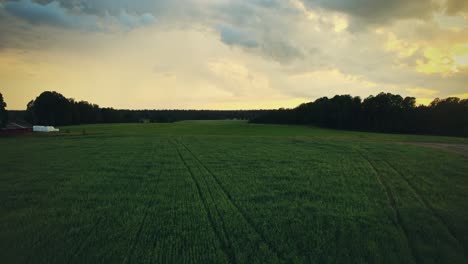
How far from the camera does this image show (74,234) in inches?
272

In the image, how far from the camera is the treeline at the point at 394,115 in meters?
56.6

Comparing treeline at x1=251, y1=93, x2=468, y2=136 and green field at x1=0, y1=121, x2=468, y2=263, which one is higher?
treeline at x1=251, y1=93, x2=468, y2=136

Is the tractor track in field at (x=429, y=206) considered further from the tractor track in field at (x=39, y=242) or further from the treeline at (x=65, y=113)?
the treeline at (x=65, y=113)

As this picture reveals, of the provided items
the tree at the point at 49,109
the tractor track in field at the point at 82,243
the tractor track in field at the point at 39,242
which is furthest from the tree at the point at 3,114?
the tractor track in field at the point at 82,243

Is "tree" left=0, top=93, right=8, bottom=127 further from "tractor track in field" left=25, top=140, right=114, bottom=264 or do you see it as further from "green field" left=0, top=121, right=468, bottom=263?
"tractor track in field" left=25, top=140, right=114, bottom=264

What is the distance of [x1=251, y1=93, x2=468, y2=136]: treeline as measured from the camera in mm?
56594

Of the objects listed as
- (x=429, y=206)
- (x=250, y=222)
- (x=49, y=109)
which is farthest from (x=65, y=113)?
(x=429, y=206)

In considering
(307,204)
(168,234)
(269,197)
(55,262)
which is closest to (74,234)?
(55,262)

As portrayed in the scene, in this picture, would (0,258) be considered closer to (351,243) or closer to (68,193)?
(68,193)

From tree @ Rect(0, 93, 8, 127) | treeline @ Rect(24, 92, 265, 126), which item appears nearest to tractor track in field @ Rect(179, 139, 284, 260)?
tree @ Rect(0, 93, 8, 127)

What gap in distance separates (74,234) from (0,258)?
5.05ft

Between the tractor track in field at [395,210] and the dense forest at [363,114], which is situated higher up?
the dense forest at [363,114]

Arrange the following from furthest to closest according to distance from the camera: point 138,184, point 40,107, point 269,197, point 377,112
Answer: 1. point 40,107
2. point 377,112
3. point 138,184
4. point 269,197

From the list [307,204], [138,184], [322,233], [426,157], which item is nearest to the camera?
[322,233]
